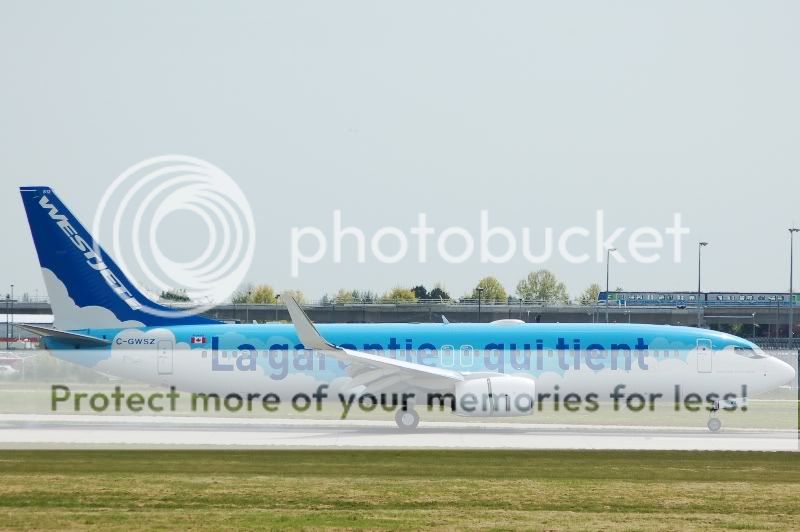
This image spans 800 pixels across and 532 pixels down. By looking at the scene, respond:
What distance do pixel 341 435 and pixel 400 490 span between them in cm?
1219

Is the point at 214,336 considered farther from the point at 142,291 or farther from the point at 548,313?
the point at 548,313

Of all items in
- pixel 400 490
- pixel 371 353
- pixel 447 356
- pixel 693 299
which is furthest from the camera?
pixel 693 299

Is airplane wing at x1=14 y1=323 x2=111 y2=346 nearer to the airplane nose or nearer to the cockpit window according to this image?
the cockpit window

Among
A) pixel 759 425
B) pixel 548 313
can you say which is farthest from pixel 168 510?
pixel 548 313

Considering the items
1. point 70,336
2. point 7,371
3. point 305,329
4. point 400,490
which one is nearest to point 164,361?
point 70,336

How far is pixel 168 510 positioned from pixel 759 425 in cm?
2646

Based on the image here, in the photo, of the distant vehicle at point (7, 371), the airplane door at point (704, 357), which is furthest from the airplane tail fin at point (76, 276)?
the distant vehicle at point (7, 371)

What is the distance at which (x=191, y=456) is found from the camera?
27641 millimetres

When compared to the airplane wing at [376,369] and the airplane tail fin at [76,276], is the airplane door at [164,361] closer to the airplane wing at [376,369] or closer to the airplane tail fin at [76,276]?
the airplane tail fin at [76,276]

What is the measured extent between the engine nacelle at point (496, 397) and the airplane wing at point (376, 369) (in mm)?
951

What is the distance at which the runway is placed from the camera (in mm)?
30906

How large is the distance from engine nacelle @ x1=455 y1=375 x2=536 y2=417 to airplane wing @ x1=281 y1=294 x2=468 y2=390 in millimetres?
951

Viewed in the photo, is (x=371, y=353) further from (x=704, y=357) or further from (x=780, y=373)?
(x=780, y=373)

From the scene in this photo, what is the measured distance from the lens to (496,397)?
114 feet
